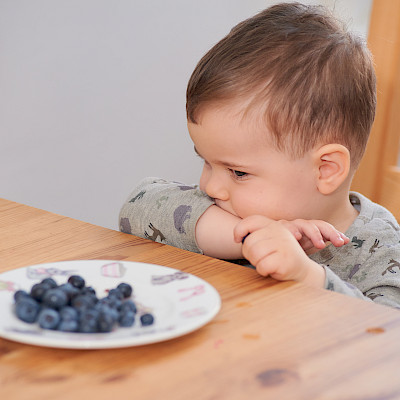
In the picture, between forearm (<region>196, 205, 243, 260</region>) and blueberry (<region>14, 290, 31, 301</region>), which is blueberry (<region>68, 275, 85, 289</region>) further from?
forearm (<region>196, 205, 243, 260</region>)

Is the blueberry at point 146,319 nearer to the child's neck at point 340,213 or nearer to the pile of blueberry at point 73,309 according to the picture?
the pile of blueberry at point 73,309

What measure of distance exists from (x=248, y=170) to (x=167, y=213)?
155 millimetres

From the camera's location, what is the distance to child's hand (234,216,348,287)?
2.25 feet

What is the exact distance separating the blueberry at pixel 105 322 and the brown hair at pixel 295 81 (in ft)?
1.70

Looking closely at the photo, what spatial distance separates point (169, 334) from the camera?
0.49m

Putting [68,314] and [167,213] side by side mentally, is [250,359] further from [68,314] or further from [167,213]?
[167,213]

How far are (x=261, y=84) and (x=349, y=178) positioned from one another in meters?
0.24

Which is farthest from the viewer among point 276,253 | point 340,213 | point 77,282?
point 340,213

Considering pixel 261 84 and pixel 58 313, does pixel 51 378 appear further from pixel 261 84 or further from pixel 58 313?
pixel 261 84

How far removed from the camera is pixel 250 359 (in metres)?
0.49

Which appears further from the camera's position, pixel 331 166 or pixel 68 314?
pixel 331 166

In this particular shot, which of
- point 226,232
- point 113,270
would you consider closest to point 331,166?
point 226,232

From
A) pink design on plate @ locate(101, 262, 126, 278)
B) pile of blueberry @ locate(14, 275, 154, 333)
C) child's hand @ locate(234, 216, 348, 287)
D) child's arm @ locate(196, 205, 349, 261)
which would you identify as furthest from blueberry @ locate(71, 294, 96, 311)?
child's arm @ locate(196, 205, 349, 261)

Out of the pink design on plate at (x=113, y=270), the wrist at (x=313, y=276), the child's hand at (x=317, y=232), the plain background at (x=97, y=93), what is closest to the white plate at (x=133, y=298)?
the pink design on plate at (x=113, y=270)
